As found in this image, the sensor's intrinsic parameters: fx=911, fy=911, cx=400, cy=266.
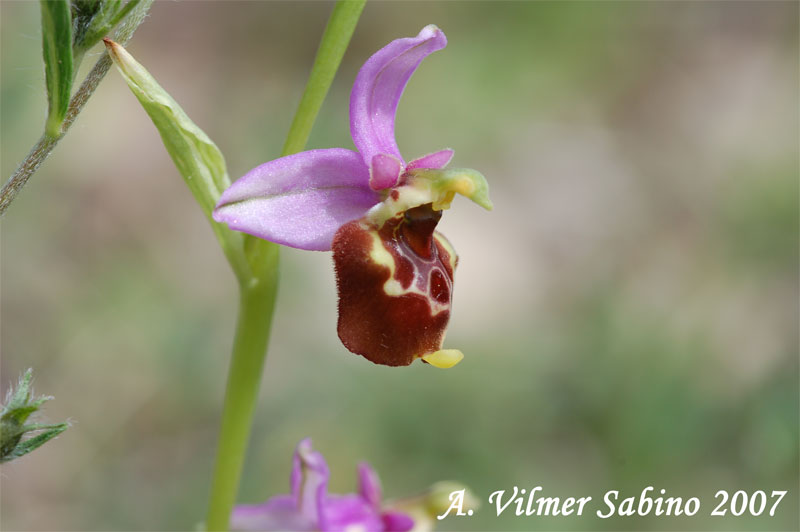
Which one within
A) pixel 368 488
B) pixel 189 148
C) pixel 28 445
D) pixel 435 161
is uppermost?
pixel 435 161

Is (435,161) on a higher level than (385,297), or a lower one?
higher

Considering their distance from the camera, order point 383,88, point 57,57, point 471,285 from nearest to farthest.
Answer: point 57,57
point 383,88
point 471,285

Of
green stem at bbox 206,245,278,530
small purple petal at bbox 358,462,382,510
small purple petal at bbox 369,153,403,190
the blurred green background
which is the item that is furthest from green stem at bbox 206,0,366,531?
the blurred green background

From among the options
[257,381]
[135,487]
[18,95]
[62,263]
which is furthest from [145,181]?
[257,381]

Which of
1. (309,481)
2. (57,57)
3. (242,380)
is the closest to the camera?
(57,57)

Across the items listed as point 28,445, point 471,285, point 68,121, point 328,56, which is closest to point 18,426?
point 28,445

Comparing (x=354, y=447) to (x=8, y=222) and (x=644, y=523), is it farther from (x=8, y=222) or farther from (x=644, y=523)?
(x=8, y=222)

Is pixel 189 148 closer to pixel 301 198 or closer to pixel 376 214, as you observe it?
pixel 301 198
